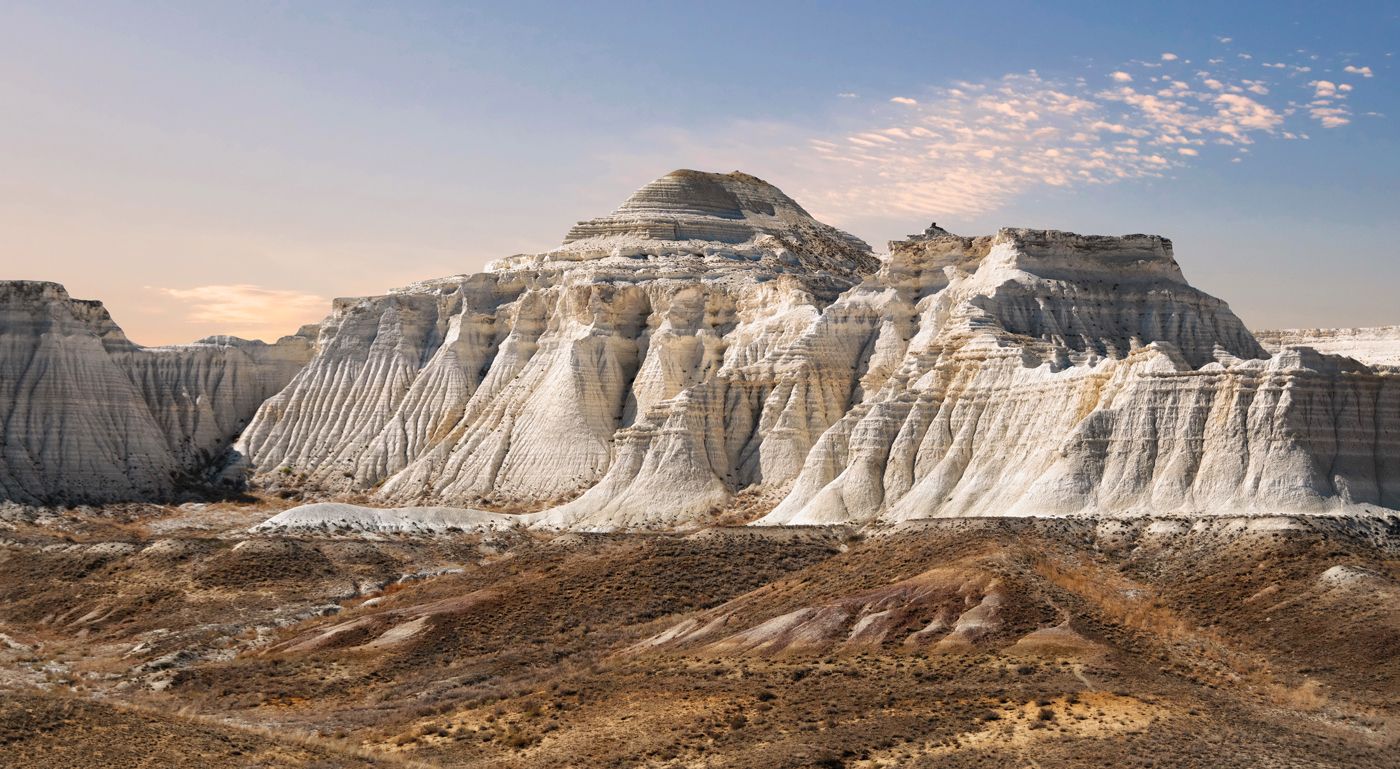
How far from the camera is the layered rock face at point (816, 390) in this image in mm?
53031

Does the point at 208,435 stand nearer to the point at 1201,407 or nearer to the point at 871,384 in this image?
the point at 871,384

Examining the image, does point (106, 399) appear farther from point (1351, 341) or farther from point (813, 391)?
point (1351, 341)

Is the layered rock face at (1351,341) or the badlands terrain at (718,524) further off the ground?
the layered rock face at (1351,341)

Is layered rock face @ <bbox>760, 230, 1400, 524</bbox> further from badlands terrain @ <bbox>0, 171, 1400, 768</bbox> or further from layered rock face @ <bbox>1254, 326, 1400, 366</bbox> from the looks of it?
layered rock face @ <bbox>1254, 326, 1400, 366</bbox>

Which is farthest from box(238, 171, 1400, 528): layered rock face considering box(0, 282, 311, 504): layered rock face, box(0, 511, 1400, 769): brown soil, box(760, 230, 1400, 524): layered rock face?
box(0, 511, 1400, 769): brown soil

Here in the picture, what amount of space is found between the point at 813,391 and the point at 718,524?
1123 centimetres

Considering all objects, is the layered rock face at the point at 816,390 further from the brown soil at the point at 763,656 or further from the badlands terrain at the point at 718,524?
the brown soil at the point at 763,656

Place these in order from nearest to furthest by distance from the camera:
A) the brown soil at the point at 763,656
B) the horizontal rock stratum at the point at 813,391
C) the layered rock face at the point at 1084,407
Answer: the brown soil at the point at 763,656 → the layered rock face at the point at 1084,407 → the horizontal rock stratum at the point at 813,391

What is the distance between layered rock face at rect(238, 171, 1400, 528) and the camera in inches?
2088

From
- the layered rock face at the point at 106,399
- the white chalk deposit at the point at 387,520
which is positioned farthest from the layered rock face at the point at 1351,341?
the layered rock face at the point at 106,399

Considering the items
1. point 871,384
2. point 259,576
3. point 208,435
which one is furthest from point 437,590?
point 208,435

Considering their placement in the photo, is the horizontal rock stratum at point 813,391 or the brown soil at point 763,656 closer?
the brown soil at point 763,656

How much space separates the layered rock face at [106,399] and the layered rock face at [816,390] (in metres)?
3.78

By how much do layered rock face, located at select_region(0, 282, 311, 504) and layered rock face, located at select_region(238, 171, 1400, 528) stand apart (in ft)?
12.4
